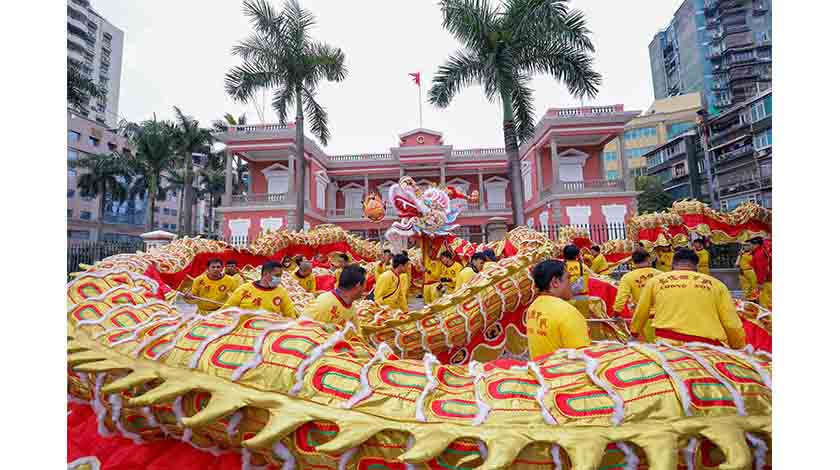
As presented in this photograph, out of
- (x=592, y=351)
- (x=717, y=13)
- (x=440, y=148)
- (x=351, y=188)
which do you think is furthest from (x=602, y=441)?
(x=351, y=188)

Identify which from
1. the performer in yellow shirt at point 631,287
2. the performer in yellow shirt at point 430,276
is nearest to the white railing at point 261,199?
the performer in yellow shirt at point 430,276

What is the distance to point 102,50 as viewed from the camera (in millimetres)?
1447

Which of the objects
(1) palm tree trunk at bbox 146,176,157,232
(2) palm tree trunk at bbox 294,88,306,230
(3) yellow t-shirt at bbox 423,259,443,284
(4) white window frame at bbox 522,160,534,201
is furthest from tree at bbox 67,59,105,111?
(4) white window frame at bbox 522,160,534,201

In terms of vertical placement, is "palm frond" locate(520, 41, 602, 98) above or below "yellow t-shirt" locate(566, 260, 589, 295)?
above

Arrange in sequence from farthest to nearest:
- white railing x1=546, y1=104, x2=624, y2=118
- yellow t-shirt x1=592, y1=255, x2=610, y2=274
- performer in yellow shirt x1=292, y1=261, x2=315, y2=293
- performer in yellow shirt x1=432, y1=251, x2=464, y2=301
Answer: white railing x1=546, y1=104, x2=624, y2=118 < yellow t-shirt x1=592, y1=255, x2=610, y2=274 < performer in yellow shirt x1=432, y1=251, x2=464, y2=301 < performer in yellow shirt x1=292, y1=261, x2=315, y2=293

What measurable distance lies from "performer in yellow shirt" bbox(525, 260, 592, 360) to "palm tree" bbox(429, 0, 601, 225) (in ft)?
28.8

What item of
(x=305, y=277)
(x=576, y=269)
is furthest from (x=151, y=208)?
(x=576, y=269)

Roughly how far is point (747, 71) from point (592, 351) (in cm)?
92

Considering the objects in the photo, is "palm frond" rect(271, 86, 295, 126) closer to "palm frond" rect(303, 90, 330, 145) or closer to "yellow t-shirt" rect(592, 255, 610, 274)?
"palm frond" rect(303, 90, 330, 145)

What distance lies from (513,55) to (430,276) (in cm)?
703

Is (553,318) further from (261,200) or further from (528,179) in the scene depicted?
(528,179)

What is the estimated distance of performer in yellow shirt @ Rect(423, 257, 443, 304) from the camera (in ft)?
18.3

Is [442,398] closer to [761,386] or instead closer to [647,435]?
[647,435]

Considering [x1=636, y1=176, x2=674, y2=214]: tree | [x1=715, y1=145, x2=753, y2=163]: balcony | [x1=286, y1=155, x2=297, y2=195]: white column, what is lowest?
[x1=715, y1=145, x2=753, y2=163]: balcony
